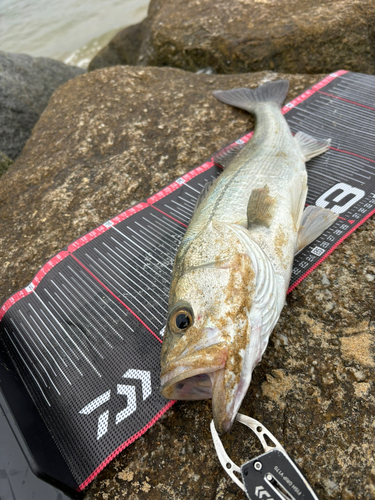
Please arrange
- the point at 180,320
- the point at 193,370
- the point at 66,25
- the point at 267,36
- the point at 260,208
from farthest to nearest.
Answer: the point at 66,25
the point at 267,36
the point at 260,208
the point at 180,320
the point at 193,370

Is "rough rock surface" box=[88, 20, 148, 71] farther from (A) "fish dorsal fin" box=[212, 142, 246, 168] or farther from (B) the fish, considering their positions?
(B) the fish

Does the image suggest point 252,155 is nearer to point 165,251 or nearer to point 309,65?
point 165,251

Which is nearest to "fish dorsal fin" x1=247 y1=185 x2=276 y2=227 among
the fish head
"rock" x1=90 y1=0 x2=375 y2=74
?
the fish head

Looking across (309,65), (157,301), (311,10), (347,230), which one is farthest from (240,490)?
(311,10)

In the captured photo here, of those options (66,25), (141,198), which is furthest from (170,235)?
(66,25)

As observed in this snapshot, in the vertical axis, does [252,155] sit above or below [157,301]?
above

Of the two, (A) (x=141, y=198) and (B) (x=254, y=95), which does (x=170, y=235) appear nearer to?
(A) (x=141, y=198)

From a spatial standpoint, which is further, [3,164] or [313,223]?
[3,164]
